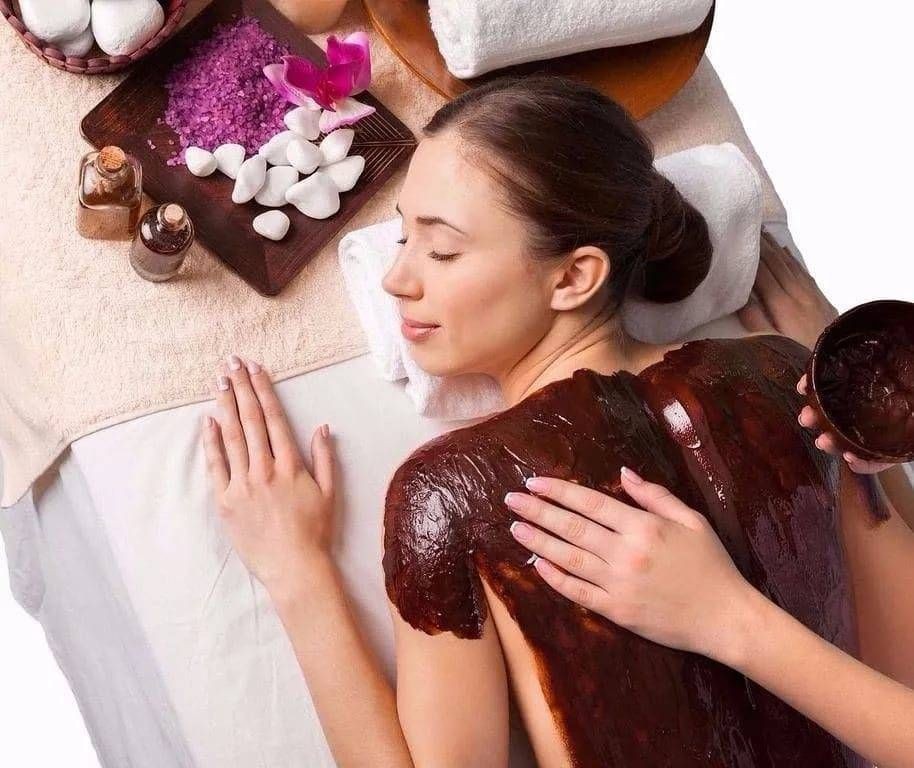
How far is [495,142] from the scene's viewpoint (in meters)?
1.59

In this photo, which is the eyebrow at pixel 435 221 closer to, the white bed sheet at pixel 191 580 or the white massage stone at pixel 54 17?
the white bed sheet at pixel 191 580

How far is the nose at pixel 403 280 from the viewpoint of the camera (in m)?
1.65

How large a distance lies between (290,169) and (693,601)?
Result: 3.08ft

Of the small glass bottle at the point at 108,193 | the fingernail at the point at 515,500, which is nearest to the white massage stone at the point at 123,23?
the small glass bottle at the point at 108,193

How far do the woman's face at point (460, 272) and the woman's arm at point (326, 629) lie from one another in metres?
0.26

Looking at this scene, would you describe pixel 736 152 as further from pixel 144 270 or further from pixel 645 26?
pixel 144 270

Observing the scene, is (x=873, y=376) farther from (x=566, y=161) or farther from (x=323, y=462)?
(x=323, y=462)

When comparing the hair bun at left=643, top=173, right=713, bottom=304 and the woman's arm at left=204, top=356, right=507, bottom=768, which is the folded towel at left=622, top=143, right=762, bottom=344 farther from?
the woman's arm at left=204, top=356, right=507, bottom=768

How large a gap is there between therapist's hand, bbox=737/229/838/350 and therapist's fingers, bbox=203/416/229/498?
0.92m

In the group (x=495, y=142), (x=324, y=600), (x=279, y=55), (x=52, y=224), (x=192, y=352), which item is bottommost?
(x=324, y=600)

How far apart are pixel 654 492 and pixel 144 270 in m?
0.84

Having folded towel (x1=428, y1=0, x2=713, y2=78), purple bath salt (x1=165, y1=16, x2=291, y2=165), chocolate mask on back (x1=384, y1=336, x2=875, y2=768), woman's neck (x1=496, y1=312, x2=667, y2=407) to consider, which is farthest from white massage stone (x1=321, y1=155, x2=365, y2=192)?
chocolate mask on back (x1=384, y1=336, x2=875, y2=768)

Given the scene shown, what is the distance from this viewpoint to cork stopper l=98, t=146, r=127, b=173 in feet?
5.59

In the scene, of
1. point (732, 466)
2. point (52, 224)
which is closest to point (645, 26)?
point (732, 466)
